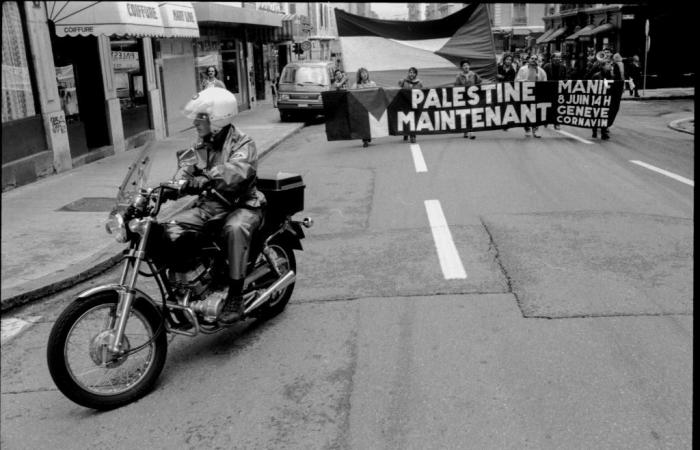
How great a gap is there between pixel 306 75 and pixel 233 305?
20.3m

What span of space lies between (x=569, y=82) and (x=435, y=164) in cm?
507

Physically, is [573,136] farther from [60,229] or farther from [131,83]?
[60,229]

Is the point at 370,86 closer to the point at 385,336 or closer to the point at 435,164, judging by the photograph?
the point at 435,164

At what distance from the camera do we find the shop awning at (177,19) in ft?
52.5

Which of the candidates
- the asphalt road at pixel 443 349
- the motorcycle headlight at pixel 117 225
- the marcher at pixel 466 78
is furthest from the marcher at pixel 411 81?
the motorcycle headlight at pixel 117 225

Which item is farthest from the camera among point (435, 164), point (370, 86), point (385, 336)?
point (370, 86)

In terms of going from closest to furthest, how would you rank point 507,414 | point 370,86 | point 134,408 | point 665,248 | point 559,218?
point 507,414 < point 134,408 < point 665,248 < point 559,218 < point 370,86

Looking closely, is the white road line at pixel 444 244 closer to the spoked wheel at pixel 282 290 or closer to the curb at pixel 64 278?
the spoked wheel at pixel 282 290

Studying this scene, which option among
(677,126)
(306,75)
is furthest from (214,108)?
(306,75)

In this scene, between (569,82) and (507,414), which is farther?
(569,82)

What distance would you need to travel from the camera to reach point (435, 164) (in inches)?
501

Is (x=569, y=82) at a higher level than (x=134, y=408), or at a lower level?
higher

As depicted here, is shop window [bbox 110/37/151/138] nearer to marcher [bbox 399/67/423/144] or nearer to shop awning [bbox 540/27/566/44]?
marcher [bbox 399/67/423/144]

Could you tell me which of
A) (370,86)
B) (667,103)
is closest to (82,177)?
(370,86)
